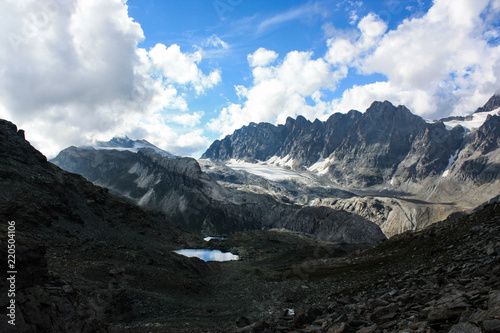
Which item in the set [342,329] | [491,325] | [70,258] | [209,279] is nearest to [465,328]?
[491,325]

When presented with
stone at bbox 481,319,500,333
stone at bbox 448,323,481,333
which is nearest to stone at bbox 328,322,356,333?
stone at bbox 448,323,481,333

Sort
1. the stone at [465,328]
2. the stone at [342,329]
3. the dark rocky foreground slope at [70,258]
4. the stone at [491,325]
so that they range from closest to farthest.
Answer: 1. the stone at [491,325]
2. the stone at [465,328]
3. the stone at [342,329]
4. the dark rocky foreground slope at [70,258]

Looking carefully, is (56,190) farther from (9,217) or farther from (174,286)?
(174,286)

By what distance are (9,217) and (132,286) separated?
23.3 metres

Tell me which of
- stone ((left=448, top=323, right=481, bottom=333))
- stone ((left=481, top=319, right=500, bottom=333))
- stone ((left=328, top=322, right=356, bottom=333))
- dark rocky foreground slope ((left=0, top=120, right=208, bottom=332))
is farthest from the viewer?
dark rocky foreground slope ((left=0, top=120, right=208, bottom=332))

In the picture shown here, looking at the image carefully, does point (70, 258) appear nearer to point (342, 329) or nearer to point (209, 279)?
point (209, 279)

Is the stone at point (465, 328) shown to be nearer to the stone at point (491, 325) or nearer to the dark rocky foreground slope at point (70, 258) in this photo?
the stone at point (491, 325)

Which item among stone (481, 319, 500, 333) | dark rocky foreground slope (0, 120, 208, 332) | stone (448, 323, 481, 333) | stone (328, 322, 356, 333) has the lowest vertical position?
stone (328, 322, 356, 333)

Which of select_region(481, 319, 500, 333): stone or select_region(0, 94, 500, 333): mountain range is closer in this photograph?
select_region(481, 319, 500, 333): stone

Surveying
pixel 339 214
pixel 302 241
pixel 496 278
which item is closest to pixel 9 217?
pixel 496 278

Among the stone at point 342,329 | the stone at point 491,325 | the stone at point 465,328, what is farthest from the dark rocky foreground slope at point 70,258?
the stone at point 491,325

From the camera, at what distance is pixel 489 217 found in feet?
109

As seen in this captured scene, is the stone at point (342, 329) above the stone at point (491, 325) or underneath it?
underneath

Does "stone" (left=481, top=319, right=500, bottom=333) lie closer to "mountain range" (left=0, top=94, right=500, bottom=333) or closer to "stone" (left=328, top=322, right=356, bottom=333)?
"mountain range" (left=0, top=94, right=500, bottom=333)
